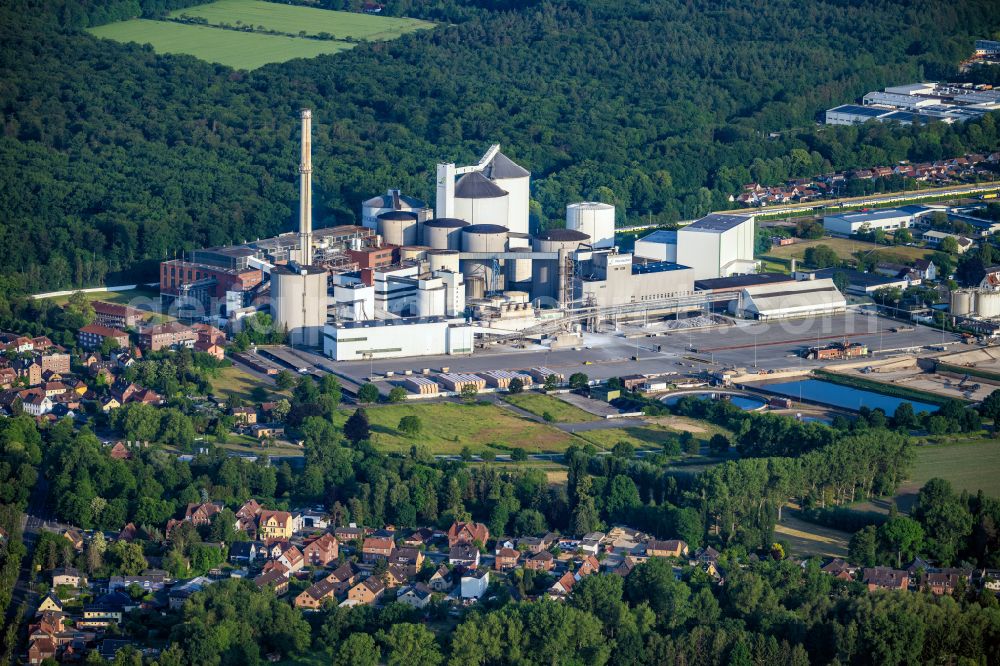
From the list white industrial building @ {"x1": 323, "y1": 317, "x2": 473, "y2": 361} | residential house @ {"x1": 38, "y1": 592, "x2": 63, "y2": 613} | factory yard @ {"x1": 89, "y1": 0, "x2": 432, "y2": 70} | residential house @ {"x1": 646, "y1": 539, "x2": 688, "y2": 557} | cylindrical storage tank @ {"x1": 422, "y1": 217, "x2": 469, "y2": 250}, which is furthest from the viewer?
factory yard @ {"x1": 89, "y1": 0, "x2": 432, "y2": 70}

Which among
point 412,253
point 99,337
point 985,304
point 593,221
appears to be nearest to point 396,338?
point 412,253

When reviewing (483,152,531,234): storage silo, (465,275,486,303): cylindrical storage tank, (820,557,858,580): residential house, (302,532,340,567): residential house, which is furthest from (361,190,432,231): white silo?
(820,557,858,580): residential house

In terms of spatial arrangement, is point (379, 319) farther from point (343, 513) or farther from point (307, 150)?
point (343, 513)

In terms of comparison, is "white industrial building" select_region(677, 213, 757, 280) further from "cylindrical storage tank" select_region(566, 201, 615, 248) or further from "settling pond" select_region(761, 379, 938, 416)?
"settling pond" select_region(761, 379, 938, 416)

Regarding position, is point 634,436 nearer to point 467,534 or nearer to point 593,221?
point 467,534

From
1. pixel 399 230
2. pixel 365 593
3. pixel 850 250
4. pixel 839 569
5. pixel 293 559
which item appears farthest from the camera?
pixel 850 250

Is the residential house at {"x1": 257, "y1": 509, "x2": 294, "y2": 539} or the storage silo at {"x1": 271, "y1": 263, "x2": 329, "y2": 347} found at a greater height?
the storage silo at {"x1": 271, "y1": 263, "x2": 329, "y2": 347}
